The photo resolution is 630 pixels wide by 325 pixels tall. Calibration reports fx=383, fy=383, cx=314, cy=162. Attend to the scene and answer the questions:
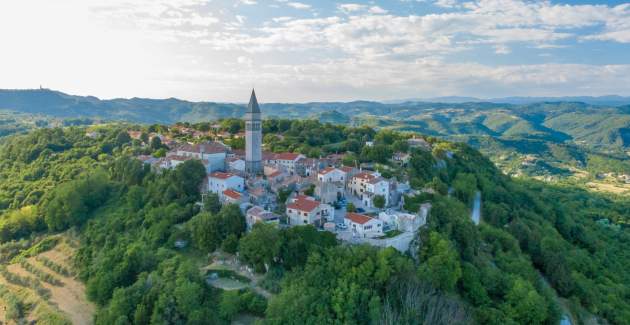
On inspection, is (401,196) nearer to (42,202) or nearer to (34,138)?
(42,202)

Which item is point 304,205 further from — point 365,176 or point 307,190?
point 365,176

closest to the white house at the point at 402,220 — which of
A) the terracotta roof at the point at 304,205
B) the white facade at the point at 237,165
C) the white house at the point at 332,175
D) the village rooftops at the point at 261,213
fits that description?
the terracotta roof at the point at 304,205

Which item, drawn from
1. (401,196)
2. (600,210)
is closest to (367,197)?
(401,196)

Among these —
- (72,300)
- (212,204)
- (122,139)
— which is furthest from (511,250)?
(122,139)

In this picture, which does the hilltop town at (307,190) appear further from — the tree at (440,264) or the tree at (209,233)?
the tree at (209,233)

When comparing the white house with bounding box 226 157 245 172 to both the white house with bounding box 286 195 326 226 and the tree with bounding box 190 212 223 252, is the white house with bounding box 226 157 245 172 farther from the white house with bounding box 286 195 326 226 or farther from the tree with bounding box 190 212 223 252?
the white house with bounding box 286 195 326 226
